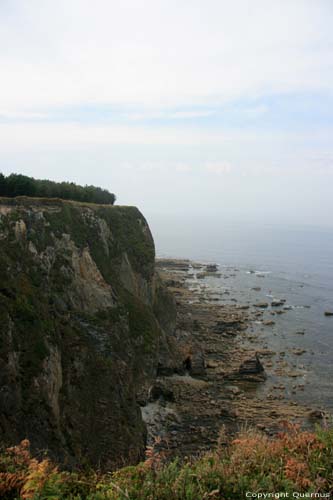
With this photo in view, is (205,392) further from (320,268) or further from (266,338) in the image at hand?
(320,268)

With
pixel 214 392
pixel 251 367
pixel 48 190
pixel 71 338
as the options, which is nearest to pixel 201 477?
pixel 71 338

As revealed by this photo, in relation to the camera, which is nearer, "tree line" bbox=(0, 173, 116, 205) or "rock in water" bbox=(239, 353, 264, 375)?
"tree line" bbox=(0, 173, 116, 205)

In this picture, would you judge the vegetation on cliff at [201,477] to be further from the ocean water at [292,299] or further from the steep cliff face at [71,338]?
the ocean water at [292,299]

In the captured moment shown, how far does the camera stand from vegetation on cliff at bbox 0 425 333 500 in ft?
24.5

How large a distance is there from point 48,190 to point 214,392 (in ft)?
102

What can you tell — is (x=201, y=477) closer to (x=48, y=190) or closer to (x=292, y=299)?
(x=48, y=190)

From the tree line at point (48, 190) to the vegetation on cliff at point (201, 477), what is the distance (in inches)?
1529

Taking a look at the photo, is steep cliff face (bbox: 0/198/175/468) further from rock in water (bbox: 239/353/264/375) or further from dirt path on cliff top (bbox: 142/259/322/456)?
rock in water (bbox: 239/353/264/375)

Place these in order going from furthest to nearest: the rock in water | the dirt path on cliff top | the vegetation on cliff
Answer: the rock in water < the dirt path on cliff top < the vegetation on cliff

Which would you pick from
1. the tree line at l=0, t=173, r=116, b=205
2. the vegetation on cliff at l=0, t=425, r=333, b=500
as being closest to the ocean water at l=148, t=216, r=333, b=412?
the tree line at l=0, t=173, r=116, b=205

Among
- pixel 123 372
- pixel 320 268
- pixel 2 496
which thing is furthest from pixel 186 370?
pixel 320 268

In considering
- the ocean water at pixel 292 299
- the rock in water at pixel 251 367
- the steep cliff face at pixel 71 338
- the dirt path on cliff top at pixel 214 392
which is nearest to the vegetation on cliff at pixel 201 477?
the steep cliff face at pixel 71 338

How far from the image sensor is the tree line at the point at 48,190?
144ft

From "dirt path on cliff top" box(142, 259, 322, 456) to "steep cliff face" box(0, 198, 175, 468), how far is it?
9.03 ft
